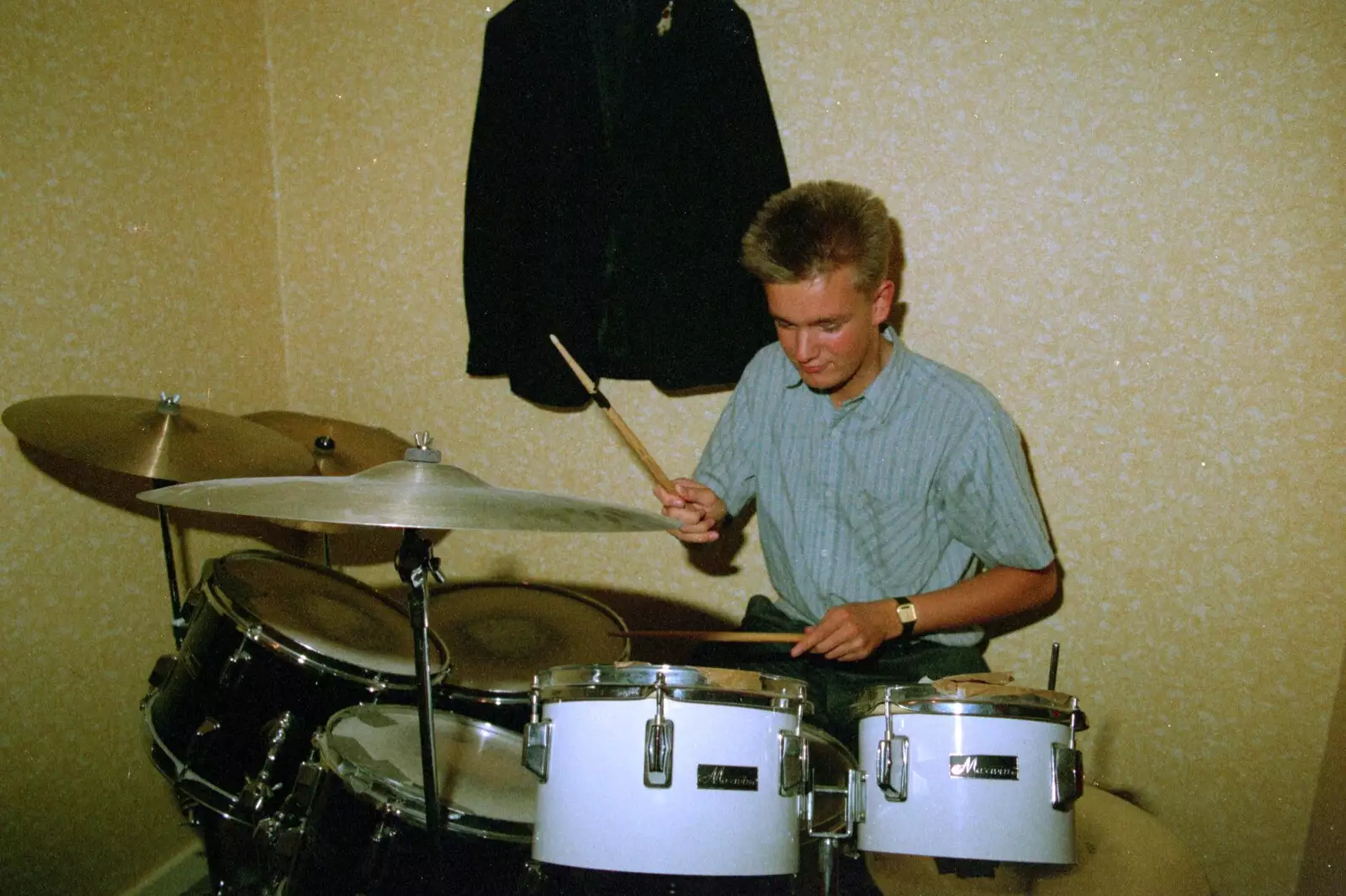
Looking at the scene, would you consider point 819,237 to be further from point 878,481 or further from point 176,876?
point 176,876

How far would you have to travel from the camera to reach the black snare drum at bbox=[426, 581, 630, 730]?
152 centimetres

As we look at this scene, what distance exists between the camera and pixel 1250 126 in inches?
67.6

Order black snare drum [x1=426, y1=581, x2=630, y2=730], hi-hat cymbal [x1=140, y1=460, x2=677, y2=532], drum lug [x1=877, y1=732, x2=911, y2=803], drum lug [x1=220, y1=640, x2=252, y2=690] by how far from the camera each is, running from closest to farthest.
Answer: hi-hat cymbal [x1=140, y1=460, x2=677, y2=532]
drum lug [x1=877, y1=732, x2=911, y2=803]
drum lug [x1=220, y1=640, x2=252, y2=690]
black snare drum [x1=426, y1=581, x2=630, y2=730]

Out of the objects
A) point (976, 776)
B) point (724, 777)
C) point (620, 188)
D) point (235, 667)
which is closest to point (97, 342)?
point (235, 667)

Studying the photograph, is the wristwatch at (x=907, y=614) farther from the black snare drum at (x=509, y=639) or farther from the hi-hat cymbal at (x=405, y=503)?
the hi-hat cymbal at (x=405, y=503)

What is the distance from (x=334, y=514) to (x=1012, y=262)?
146cm

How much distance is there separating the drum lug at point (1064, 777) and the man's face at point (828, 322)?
2.36 ft

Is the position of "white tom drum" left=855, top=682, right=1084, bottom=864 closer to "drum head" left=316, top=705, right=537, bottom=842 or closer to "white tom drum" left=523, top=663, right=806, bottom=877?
"white tom drum" left=523, top=663, right=806, bottom=877

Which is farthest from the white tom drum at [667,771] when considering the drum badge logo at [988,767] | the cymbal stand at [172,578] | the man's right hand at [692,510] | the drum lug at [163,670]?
the cymbal stand at [172,578]

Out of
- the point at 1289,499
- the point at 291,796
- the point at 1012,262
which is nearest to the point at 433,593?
the point at 291,796

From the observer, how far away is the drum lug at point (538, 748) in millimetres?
1209

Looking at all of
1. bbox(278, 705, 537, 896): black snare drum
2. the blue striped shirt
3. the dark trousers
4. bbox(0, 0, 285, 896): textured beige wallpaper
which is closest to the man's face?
the blue striped shirt

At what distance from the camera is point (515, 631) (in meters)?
1.71

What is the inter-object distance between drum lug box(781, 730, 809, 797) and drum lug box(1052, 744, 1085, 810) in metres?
0.34
